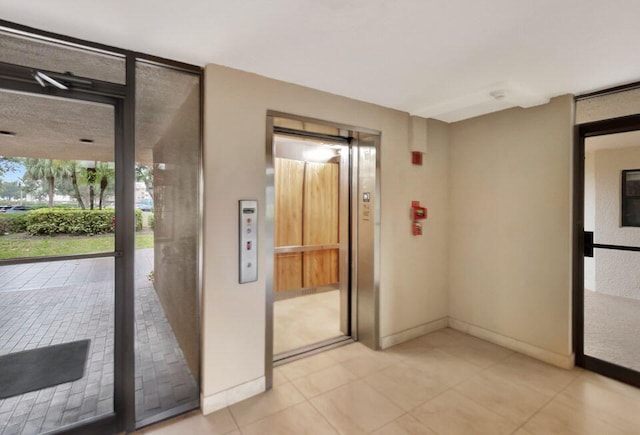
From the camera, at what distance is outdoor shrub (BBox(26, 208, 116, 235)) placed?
1.98 meters

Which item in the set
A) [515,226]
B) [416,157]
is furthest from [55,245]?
[515,226]

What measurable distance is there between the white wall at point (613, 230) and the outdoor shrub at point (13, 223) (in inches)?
192

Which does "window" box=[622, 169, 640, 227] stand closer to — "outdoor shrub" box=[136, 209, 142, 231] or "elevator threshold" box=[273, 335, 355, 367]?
"elevator threshold" box=[273, 335, 355, 367]

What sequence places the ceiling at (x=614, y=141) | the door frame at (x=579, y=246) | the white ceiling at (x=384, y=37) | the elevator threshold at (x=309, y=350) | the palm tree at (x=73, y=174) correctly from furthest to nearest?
the elevator threshold at (x=309, y=350) → the door frame at (x=579, y=246) → the ceiling at (x=614, y=141) → the palm tree at (x=73, y=174) → the white ceiling at (x=384, y=37)

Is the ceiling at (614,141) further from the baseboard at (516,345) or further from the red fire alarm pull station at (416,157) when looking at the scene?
the baseboard at (516,345)

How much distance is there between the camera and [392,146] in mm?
3451

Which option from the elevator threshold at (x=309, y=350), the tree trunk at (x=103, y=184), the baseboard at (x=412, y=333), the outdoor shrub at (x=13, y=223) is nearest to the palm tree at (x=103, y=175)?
the tree trunk at (x=103, y=184)

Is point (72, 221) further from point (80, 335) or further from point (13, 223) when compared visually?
point (80, 335)

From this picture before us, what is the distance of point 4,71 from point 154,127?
2.79 feet

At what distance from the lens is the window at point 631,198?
2.90m

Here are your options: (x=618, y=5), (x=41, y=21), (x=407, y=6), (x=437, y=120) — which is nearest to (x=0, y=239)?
(x=41, y=21)

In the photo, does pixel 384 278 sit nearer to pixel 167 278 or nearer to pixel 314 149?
pixel 167 278

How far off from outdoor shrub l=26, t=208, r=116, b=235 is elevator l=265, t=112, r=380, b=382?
4.02 feet

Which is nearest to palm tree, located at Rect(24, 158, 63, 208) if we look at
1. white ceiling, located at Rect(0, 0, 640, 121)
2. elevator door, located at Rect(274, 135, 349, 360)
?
white ceiling, located at Rect(0, 0, 640, 121)
